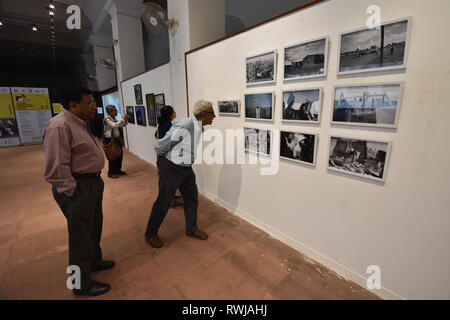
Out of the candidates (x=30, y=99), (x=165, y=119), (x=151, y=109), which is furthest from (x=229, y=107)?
(x=30, y=99)

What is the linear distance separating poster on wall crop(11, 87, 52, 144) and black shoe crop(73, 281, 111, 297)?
1056cm

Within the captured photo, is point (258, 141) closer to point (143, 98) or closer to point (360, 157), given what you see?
point (360, 157)

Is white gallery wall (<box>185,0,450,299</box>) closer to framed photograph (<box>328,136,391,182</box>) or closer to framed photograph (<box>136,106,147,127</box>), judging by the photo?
framed photograph (<box>328,136,391,182</box>)

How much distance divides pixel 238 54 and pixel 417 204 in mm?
2255

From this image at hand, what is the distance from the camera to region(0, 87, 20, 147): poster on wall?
8.30 m

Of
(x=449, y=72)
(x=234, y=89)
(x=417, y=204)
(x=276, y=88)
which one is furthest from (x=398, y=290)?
(x=234, y=89)

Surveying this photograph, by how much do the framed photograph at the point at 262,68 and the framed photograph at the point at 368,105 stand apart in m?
0.71

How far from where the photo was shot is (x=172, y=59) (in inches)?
153

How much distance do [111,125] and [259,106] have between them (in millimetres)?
3361

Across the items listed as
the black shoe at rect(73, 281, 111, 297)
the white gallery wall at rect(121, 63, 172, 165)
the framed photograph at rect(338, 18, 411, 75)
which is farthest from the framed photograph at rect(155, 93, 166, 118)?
the framed photograph at rect(338, 18, 411, 75)

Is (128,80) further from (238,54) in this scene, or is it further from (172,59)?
(238,54)

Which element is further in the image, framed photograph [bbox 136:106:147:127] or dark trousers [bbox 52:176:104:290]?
framed photograph [bbox 136:106:147:127]

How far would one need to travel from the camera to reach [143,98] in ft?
18.1
